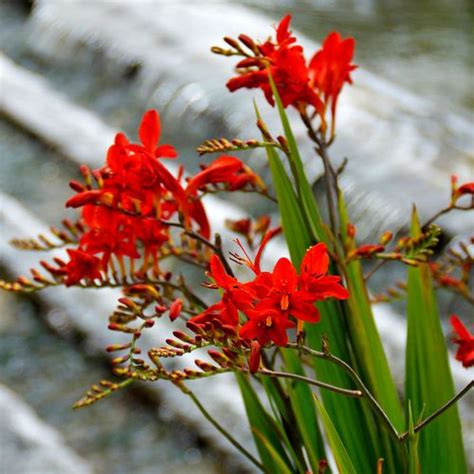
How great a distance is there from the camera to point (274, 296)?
773 millimetres

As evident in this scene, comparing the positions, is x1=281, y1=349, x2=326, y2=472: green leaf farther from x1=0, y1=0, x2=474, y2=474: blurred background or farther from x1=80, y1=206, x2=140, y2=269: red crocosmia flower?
x1=0, y1=0, x2=474, y2=474: blurred background

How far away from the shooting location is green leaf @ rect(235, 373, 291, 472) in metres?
0.99

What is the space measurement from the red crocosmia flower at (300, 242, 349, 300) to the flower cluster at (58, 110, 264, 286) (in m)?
0.17

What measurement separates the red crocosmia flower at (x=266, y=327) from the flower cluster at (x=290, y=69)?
0.25 meters

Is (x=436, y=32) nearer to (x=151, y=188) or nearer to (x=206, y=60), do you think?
(x=206, y=60)

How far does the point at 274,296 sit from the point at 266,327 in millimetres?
21

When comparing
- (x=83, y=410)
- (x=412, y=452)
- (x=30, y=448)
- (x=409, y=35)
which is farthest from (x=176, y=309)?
(x=409, y=35)

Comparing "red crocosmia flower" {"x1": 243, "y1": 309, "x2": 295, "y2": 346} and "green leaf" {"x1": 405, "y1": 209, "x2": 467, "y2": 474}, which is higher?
"red crocosmia flower" {"x1": 243, "y1": 309, "x2": 295, "y2": 346}

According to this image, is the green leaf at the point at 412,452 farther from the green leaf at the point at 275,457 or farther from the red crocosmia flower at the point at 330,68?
the red crocosmia flower at the point at 330,68

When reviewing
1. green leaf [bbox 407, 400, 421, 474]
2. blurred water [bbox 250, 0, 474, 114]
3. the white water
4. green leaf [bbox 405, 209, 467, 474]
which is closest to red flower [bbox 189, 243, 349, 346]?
green leaf [bbox 407, 400, 421, 474]

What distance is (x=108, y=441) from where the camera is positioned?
1735mm

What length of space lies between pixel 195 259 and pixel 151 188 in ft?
0.52

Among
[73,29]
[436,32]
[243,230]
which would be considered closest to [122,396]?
[243,230]

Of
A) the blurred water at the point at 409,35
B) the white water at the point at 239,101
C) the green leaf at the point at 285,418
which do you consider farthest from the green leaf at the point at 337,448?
the blurred water at the point at 409,35
